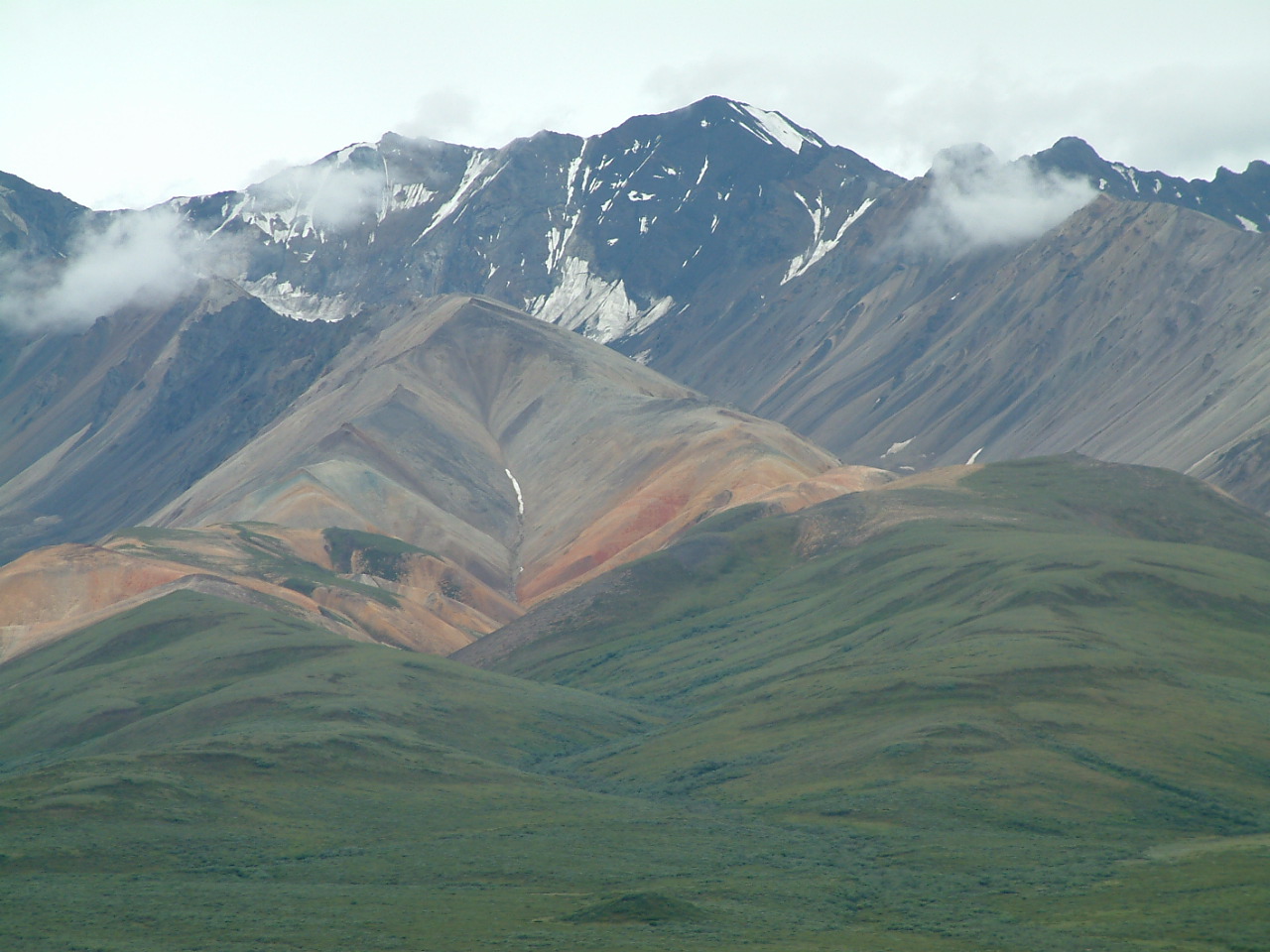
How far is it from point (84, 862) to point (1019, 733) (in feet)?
212

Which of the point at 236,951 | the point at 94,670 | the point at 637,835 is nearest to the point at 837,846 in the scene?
the point at 637,835

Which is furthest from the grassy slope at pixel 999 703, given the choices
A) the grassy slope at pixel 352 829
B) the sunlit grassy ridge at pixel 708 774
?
the grassy slope at pixel 352 829

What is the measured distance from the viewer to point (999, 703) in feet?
398

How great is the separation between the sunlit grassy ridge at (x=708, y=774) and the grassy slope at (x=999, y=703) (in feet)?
1.19

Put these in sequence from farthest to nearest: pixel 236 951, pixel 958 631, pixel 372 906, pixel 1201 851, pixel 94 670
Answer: pixel 94 670 < pixel 958 631 < pixel 1201 851 < pixel 372 906 < pixel 236 951

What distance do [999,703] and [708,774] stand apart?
2294 cm

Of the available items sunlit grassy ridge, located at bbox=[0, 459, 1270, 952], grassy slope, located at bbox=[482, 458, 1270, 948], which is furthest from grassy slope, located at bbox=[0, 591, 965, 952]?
grassy slope, located at bbox=[482, 458, 1270, 948]

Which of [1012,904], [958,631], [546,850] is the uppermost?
[958,631]

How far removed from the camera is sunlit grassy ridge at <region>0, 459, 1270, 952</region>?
77.8m

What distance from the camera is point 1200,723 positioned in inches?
4577

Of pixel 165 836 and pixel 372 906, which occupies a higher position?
pixel 165 836

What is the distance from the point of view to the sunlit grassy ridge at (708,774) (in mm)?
77812

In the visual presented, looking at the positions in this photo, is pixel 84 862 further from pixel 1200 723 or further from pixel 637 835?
pixel 1200 723

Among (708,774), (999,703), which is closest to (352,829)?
(708,774)
